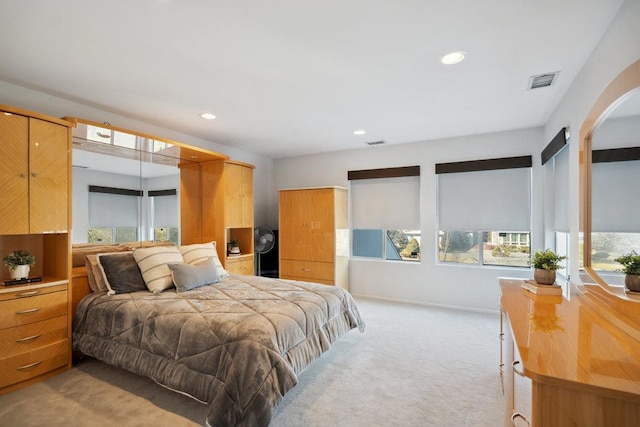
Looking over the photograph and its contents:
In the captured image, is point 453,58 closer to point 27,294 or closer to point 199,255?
point 199,255

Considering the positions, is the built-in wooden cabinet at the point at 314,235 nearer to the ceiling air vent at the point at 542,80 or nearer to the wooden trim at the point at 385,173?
the wooden trim at the point at 385,173

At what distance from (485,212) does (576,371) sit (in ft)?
12.1

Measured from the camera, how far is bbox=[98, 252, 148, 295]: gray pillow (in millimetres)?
2914

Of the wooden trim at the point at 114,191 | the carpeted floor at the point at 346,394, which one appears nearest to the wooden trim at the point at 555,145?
the carpeted floor at the point at 346,394

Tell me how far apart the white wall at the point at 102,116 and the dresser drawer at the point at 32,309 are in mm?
1760

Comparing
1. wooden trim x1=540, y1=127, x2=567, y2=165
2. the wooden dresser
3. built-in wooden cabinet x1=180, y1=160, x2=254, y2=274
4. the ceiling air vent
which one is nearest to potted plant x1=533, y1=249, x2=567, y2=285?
the wooden dresser

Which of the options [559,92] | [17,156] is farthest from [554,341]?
[17,156]

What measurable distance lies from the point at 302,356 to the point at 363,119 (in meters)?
2.81

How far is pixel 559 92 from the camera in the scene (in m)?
2.94

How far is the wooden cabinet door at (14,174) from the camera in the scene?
235 cm

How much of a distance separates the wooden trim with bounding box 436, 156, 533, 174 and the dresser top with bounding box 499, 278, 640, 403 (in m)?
2.63

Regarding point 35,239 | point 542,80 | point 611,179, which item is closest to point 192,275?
point 35,239

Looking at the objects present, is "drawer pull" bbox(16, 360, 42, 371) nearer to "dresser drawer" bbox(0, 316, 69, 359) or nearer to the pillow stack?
"dresser drawer" bbox(0, 316, 69, 359)

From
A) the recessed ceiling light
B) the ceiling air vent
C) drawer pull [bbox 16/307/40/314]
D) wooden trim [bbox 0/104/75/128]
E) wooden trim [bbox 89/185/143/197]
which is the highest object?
the recessed ceiling light
